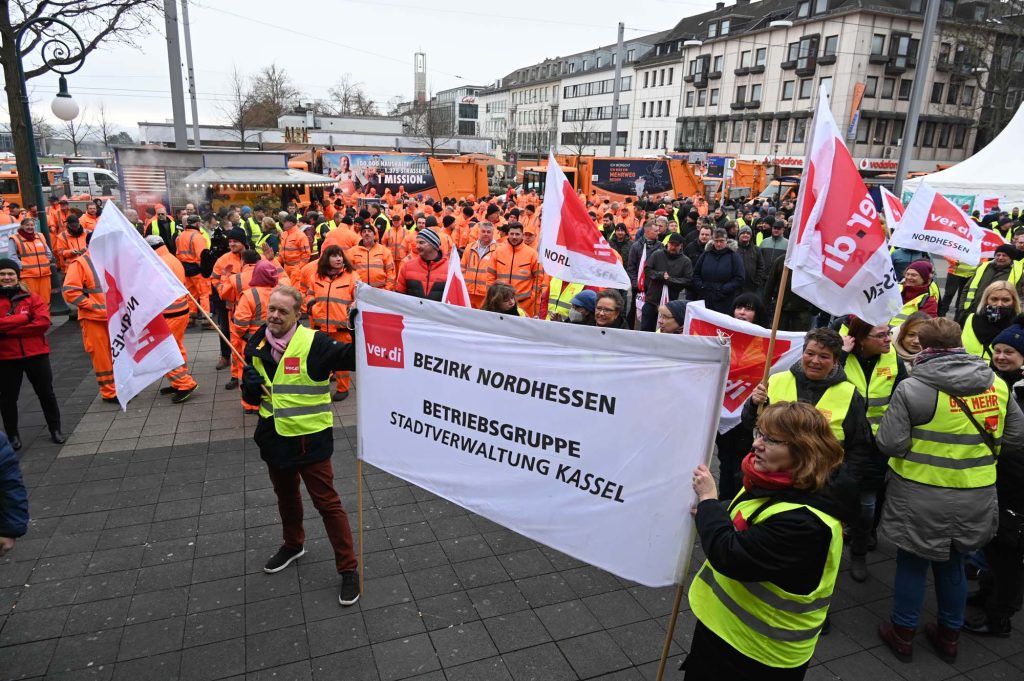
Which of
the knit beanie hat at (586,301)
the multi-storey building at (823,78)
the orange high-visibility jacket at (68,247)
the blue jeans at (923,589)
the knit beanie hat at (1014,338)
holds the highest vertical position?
the multi-storey building at (823,78)

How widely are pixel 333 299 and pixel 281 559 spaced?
135 inches

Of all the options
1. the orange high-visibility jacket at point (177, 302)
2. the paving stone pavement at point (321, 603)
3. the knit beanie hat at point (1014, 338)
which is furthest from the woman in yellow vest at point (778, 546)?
the orange high-visibility jacket at point (177, 302)

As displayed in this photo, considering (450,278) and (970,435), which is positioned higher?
(450,278)

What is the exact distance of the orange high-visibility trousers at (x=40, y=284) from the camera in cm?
1062

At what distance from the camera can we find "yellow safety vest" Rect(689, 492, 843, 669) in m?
2.36

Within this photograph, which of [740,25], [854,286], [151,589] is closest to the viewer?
[854,286]

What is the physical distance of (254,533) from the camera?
483 cm

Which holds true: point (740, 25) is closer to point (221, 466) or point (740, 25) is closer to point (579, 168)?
point (579, 168)

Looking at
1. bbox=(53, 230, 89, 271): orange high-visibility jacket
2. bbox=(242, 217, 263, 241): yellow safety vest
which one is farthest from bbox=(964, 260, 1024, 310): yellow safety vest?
bbox=(53, 230, 89, 271): orange high-visibility jacket

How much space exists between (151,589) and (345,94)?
296 feet

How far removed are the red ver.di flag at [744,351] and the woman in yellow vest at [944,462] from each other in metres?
0.87

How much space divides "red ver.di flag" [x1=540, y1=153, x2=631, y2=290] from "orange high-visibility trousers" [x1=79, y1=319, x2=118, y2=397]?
4.96 m

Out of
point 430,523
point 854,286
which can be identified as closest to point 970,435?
point 854,286

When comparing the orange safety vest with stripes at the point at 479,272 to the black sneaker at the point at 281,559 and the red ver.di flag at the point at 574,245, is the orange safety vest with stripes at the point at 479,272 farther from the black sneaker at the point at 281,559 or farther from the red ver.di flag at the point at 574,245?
the black sneaker at the point at 281,559
